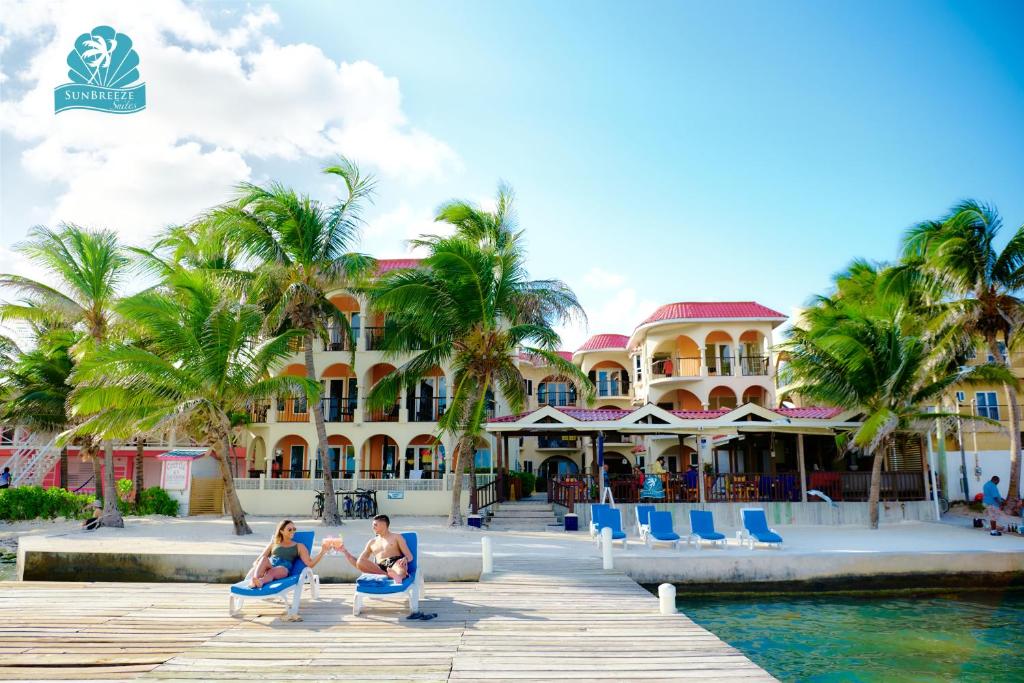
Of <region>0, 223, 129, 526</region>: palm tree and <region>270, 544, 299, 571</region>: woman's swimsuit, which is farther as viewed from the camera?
<region>0, 223, 129, 526</region>: palm tree

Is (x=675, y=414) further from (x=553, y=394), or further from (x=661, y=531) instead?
(x=553, y=394)

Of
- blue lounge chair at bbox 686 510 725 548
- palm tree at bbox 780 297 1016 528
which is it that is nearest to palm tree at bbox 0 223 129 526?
blue lounge chair at bbox 686 510 725 548

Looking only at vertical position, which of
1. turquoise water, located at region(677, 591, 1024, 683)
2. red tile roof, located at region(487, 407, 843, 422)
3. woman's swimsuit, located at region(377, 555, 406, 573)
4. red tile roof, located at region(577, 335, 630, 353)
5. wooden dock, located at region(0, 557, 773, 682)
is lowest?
turquoise water, located at region(677, 591, 1024, 683)

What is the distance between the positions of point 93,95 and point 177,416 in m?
8.03

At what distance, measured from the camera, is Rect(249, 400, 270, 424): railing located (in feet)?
86.8

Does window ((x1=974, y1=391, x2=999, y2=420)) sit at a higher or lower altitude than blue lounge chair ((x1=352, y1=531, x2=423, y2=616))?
higher

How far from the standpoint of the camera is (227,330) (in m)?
16.6

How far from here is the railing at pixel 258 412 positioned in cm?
2646


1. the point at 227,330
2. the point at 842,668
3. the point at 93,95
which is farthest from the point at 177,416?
the point at 842,668

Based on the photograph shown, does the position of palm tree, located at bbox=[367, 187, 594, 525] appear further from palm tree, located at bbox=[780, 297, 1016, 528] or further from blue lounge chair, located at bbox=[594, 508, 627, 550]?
palm tree, located at bbox=[780, 297, 1016, 528]

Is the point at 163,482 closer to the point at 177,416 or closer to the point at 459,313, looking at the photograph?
the point at 177,416

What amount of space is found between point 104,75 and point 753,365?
26.5 metres

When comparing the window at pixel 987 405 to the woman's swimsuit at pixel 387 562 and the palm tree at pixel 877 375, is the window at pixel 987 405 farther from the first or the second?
the woman's swimsuit at pixel 387 562

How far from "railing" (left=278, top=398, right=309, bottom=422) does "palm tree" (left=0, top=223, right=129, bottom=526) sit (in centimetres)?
757
